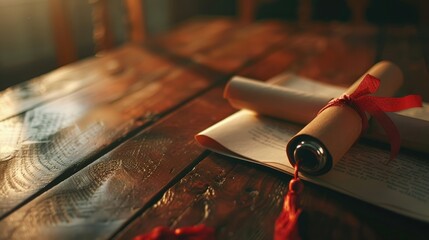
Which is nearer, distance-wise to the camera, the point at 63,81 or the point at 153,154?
the point at 153,154

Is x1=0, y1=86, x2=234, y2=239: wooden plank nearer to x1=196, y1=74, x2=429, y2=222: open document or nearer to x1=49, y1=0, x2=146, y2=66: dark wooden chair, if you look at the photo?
x1=196, y1=74, x2=429, y2=222: open document

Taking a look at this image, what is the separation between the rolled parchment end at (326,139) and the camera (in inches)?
20.7

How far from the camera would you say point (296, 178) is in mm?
539

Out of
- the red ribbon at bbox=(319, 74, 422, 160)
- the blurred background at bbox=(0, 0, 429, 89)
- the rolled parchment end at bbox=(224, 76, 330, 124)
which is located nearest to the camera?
the red ribbon at bbox=(319, 74, 422, 160)

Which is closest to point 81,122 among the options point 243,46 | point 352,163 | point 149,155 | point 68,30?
point 149,155

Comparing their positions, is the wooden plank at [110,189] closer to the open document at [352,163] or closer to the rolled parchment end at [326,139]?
the open document at [352,163]

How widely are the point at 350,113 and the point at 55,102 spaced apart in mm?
689

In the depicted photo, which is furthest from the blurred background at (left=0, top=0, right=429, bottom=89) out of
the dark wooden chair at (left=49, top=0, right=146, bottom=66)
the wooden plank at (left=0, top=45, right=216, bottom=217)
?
the wooden plank at (left=0, top=45, right=216, bottom=217)

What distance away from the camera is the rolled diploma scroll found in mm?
530

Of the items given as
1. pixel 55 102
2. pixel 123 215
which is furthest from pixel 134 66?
pixel 123 215

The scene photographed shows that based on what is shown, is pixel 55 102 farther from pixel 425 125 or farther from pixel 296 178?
pixel 425 125

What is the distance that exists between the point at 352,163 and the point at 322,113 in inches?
3.6

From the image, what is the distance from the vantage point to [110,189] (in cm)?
56

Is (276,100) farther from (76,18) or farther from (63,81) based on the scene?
(76,18)
